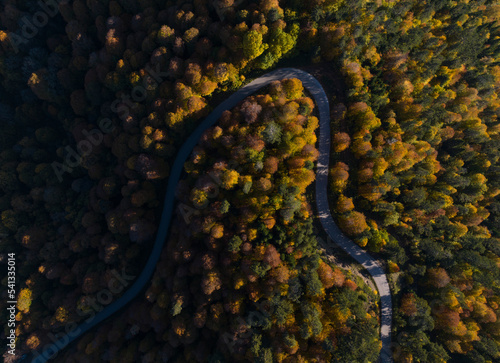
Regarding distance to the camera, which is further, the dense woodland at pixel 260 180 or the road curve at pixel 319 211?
the road curve at pixel 319 211

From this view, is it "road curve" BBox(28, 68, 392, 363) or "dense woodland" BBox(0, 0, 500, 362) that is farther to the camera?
"road curve" BBox(28, 68, 392, 363)

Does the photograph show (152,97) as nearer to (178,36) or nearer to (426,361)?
(178,36)

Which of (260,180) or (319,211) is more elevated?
(260,180)

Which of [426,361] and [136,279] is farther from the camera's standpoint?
[136,279]

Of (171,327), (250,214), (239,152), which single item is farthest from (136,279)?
(239,152)
